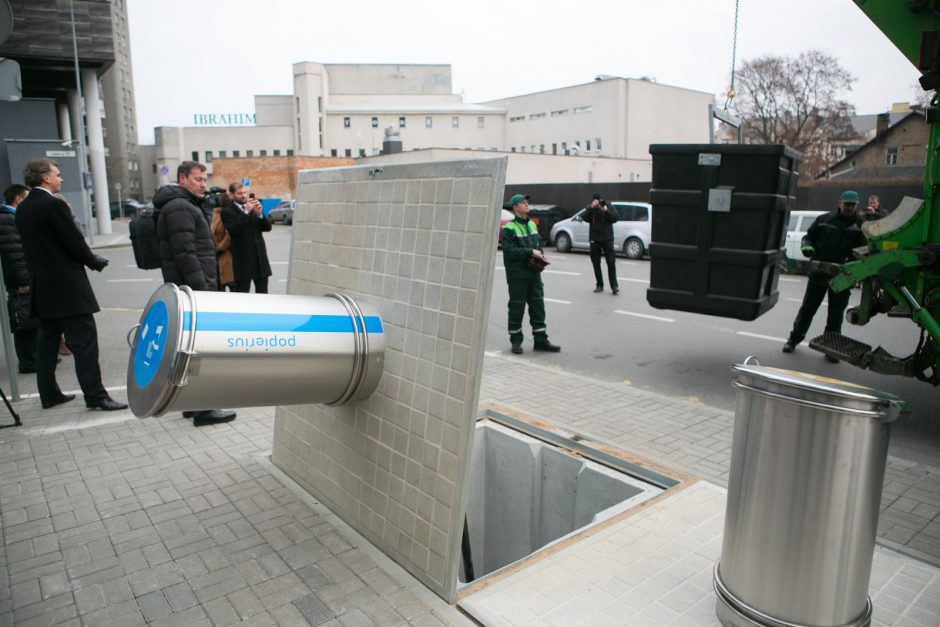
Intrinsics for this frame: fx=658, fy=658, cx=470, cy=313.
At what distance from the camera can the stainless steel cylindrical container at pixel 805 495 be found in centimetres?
230

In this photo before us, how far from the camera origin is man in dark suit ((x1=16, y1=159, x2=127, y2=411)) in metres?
5.12

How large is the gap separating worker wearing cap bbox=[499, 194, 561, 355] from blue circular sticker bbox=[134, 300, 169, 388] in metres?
5.10

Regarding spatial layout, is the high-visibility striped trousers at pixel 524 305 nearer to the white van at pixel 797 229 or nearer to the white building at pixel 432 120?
the white van at pixel 797 229

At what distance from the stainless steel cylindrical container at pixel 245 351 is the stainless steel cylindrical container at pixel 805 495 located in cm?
170

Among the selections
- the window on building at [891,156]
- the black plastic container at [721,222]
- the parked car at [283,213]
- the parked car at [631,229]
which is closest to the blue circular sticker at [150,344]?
the black plastic container at [721,222]

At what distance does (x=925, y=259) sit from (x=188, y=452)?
5.51 m

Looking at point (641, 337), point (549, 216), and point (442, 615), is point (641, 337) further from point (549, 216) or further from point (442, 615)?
point (549, 216)

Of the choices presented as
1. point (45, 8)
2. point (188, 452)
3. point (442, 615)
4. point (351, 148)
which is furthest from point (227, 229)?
point (351, 148)

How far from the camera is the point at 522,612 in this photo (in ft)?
8.94

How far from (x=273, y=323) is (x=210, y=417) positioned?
9.39 feet

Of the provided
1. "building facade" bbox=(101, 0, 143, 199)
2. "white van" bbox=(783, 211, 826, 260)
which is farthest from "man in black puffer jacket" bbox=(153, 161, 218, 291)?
"building facade" bbox=(101, 0, 143, 199)

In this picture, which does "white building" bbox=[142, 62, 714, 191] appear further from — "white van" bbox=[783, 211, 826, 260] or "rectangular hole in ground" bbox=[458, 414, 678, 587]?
"rectangular hole in ground" bbox=[458, 414, 678, 587]

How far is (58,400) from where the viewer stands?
569 cm

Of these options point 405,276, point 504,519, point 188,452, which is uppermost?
point 405,276
